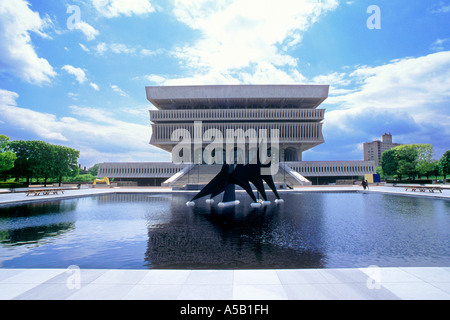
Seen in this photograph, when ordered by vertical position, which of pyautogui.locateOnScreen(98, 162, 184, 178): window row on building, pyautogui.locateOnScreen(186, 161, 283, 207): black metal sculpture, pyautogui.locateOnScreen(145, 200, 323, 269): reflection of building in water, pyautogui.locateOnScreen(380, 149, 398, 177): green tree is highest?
pyautogui.locateOnScreen(380, 149, 398, 177): green tree

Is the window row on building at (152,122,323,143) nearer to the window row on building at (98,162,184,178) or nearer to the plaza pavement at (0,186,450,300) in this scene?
the window row on building at (98,162,184,178)

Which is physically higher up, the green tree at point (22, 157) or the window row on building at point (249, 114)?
the window row on building at point (249, 114)

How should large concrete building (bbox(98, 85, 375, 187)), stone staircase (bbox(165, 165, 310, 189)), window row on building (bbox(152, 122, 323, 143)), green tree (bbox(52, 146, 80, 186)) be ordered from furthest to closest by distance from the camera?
large concrete building (bbox(98, 85, 375, 187)) → window row on building (bbox(152, 122, 323, 143)) → green tree (bbox(52, 146, 80, 186)) → stone staircase (bbox(165, 165, 310, 189))

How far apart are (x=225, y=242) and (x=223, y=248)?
1.93ft

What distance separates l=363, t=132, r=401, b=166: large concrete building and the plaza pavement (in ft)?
575

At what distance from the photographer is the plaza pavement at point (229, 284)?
3.89 metres

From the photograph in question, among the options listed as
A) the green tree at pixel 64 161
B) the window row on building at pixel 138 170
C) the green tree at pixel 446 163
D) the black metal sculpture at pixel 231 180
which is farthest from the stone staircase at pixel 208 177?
the green tree at pixel 446 163

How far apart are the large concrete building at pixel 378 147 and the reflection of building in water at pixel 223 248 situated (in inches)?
6808

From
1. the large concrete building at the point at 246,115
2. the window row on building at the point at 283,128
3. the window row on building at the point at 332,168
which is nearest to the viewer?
the window row on building at the point at 332,168

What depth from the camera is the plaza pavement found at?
153 inches

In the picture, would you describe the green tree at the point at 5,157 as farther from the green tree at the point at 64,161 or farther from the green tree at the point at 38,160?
the green tree at the point at 64,161

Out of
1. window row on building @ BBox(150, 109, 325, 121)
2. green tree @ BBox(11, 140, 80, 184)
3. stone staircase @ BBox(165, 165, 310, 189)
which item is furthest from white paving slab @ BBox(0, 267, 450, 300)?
window row on building @ BBox(150, 109, 325, 121)
